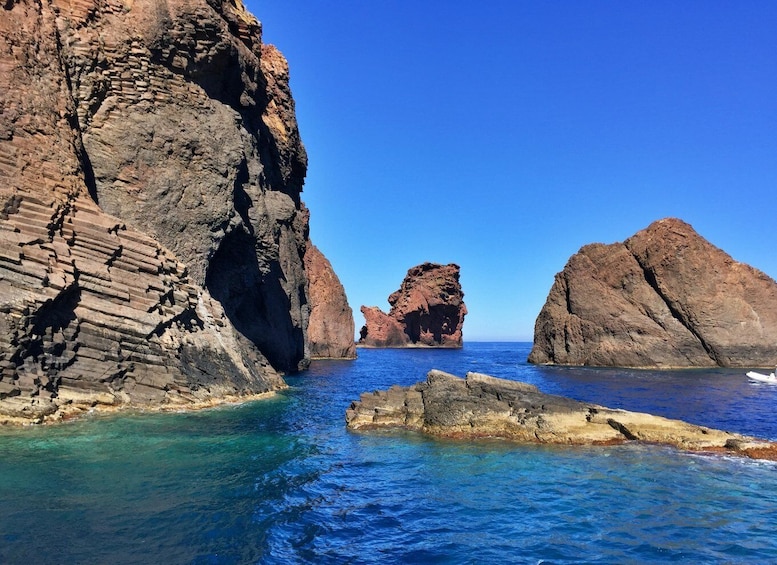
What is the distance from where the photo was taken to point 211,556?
993 cm

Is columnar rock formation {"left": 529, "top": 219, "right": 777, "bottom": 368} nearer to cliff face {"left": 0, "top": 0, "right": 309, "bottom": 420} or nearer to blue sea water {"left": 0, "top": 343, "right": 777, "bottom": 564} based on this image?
blue sea water {"left": 0, "top": 343, "right": 777, "bottom": 564}

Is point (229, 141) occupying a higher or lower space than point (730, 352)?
higher

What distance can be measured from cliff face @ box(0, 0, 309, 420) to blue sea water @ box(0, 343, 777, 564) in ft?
12.8

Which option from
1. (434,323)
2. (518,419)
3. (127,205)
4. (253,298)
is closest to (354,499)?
(518,419)

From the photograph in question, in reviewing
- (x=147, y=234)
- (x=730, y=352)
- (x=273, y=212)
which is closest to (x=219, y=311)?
(x=147, y=234)

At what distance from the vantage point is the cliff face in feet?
74.8

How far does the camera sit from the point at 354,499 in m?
14.1

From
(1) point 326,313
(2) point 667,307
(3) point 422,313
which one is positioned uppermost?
(3) point 422,313

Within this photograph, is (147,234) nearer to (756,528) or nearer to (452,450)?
(452,450)

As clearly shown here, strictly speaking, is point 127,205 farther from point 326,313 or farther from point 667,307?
point 667,307

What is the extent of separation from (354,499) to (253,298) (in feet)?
109

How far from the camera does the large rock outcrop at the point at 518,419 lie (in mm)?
20422

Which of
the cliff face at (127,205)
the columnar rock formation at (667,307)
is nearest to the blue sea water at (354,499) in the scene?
the cliff face at (127,205)

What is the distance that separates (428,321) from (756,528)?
147m
